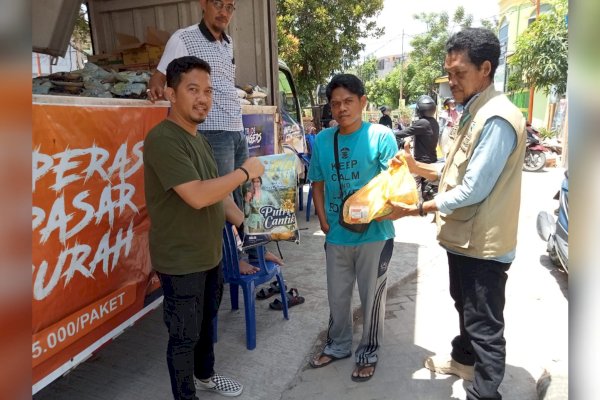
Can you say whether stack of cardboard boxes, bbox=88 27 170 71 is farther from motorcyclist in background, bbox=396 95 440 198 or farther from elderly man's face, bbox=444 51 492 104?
motorcyclist in background, bbox=396 95 440 198

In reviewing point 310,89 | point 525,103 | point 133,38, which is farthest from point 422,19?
point 133,38

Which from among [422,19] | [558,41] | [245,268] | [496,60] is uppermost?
[422,19]

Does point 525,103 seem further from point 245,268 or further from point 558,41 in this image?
point 245,268

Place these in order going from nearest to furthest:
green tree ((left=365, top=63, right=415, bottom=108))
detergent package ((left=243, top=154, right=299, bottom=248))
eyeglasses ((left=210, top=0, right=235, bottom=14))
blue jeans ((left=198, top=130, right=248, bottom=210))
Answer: detergent package ((left=243, top=154, right=299, bottom=248)) < eyeglasses ((left=210, top=0, right=235, bottom=14)) < blue jeans ((left=198, top=130, right=248, bottom=210)) < green tree ((left=365, top=63, right=415, bottom=108))

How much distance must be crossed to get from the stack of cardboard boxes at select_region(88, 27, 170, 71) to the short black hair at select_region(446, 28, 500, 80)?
9.94 feet

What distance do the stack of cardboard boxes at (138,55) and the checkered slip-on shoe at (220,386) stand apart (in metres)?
3.00

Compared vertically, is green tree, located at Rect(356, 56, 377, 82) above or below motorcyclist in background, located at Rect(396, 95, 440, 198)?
above

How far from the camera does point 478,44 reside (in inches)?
79.9

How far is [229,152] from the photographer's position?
317cm

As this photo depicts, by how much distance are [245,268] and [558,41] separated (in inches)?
A: 474

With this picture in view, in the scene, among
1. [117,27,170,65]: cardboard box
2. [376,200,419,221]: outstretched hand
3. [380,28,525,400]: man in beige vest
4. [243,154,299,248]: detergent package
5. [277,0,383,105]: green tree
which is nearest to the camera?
[380,28,525,400]: man in beige vest

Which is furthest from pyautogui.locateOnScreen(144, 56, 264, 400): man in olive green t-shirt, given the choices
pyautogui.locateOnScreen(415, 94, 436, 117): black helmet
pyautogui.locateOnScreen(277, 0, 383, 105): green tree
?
pyautogui.locateOnScreen(277, 0, 383, 105): green tree

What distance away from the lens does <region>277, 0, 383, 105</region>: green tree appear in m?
13.0

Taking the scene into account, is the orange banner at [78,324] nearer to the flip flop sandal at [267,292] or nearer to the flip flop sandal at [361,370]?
the flip flop sandal at [361,370]
